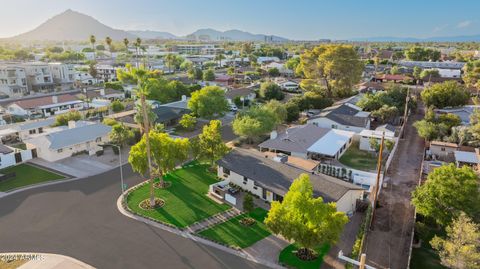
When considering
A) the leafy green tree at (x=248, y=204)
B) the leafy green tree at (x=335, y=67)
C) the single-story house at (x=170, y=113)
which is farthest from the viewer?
the leafy green tree at (x=335, y=67)

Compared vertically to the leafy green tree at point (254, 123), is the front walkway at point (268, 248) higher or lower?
lower

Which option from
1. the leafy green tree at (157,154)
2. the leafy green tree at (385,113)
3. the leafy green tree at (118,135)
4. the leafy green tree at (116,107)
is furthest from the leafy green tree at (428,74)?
the leafy green tree at (157,154)

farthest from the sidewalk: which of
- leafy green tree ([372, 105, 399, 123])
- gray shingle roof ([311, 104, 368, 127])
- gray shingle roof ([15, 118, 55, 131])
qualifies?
leafy green tree ([372, 105, 399, 123])

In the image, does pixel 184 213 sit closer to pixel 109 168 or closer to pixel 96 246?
pixel 96 246

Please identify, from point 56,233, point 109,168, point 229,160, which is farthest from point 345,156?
point 56,233

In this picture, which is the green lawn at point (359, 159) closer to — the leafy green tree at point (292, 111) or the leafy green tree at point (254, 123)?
the leafy green tree at point (254, 123)

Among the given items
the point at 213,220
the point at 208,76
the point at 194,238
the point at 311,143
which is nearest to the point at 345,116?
the point at 311,143
